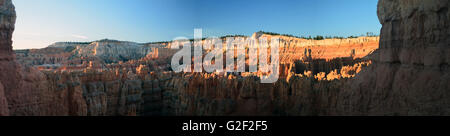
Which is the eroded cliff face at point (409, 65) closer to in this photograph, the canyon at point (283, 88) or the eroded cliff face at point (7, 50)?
the canyon at point (283, 88)

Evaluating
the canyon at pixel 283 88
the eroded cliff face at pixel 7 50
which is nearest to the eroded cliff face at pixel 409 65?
the canyon at pixel 283 88

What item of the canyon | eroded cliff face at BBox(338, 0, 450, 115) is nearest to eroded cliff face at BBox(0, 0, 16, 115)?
the canyon

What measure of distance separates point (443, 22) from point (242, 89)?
27.9ft

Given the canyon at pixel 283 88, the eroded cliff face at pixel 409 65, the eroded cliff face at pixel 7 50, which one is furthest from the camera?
the eroded cliff face at pixel 7 50

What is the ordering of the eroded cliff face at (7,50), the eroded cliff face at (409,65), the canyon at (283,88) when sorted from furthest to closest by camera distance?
1. the eroded cliff face at (7,50)
2. the canyon at (283,88)
3. the eroded cliff face at (409,65)

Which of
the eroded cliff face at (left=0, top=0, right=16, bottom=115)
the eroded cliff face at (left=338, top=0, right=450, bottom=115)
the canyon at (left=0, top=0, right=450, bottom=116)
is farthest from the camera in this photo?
the eroded cliff face at (left=0, top=0, right=16, bottom=115)

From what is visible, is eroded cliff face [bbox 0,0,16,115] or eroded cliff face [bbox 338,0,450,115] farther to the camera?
eroded cliff face [bbox 0,0,16,115]

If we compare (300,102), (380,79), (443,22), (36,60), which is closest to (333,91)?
(300,102)

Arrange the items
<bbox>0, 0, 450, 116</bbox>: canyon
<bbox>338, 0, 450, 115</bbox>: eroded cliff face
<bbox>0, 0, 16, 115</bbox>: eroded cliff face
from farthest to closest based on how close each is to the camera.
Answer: <bbox>0, 0, 16, 115</bbox>: eroded cliff face → <bbox>0, 0, 450, 116</bbox>: canyon → <bbox>338, 0, 450, 115</bbox>: eroded cliff face

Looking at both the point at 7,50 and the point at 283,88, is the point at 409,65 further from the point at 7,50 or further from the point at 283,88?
the point at 7,50

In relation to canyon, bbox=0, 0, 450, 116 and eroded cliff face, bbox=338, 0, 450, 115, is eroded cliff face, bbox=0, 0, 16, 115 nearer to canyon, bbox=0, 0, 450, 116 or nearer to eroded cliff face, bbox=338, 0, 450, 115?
canyon, bbox=0, 0, 450, 116

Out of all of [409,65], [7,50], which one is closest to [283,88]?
[409,65]
